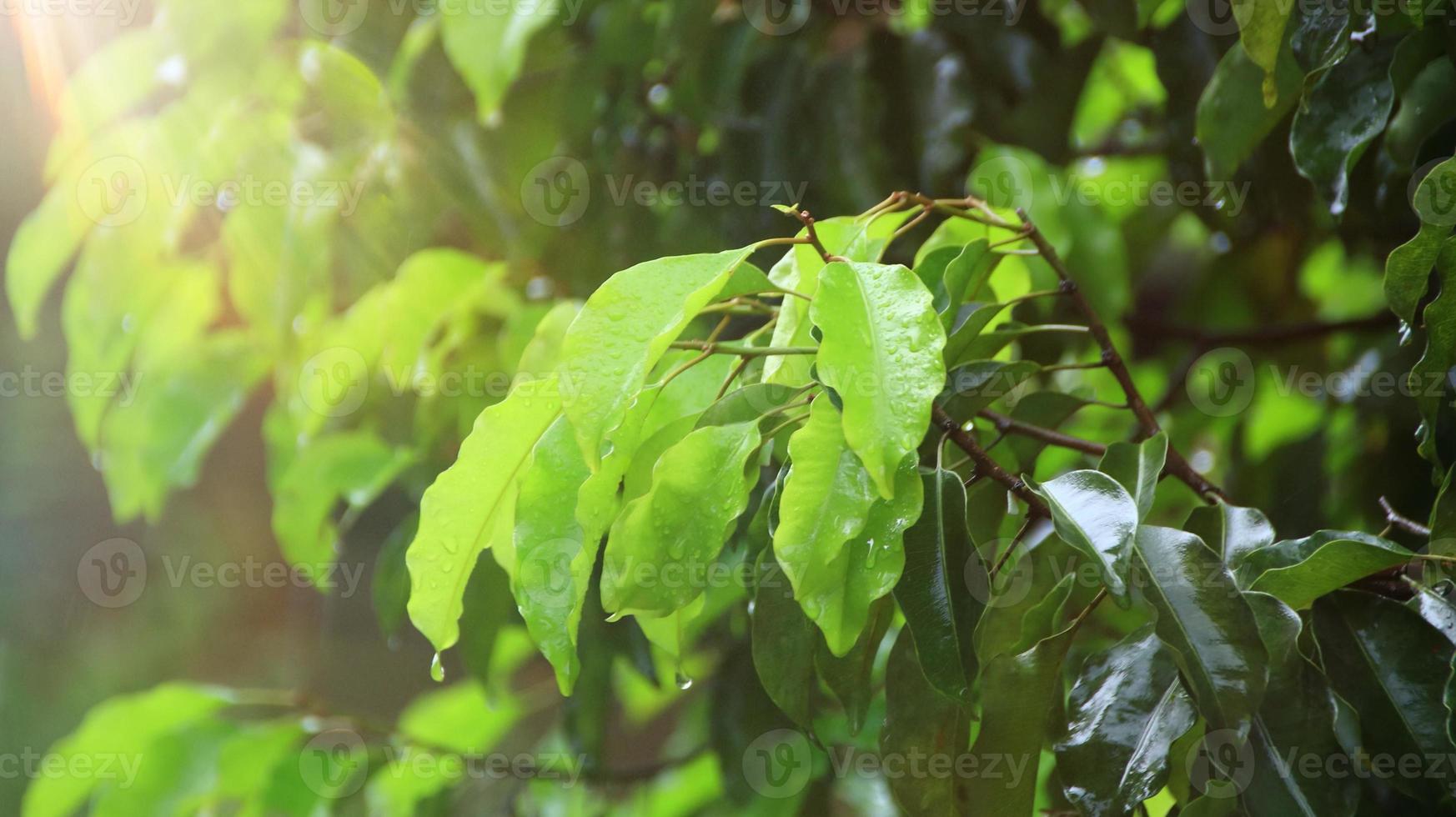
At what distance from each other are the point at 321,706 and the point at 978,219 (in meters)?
0.73

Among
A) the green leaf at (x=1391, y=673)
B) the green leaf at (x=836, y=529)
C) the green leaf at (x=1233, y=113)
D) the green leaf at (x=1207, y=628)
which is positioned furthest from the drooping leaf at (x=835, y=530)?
the green leaf at (x=1233, y=113)

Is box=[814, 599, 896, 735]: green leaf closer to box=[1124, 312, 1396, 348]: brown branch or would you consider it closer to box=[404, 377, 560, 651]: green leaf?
box=[404, 377, 560, 651]: green leaf

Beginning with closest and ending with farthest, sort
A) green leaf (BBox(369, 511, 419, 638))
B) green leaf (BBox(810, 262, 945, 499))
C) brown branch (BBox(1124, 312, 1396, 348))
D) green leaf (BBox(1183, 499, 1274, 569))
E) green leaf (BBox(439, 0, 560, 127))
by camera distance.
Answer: green leaf (BBox(810, 262, 945, 499)) → green leaf (BBox(1183, 499, 1274, 569)) → green leaf (BBox(439, 0, 560, 127)) → green leaf (BBox(369, 511, 419, 638)) → brown branch (BBox(1124, 312, 1396, 348))

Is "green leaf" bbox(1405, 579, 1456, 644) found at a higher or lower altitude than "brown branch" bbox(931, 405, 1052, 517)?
lower

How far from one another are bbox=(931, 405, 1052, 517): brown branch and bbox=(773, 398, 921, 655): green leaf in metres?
0.07

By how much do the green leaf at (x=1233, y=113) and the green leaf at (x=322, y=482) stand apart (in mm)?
622

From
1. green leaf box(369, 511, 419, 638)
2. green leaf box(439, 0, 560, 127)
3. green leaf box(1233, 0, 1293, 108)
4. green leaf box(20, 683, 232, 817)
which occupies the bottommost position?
green leaf box(20, 683, 232, 817)

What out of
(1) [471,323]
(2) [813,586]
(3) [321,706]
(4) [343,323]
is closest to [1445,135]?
(2) [813,586]

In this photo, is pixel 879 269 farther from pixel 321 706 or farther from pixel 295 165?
pixel 321 706

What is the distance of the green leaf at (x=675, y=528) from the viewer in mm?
417

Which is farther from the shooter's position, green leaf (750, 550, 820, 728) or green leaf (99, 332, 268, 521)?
green leaf (99, 332, 268, 521)

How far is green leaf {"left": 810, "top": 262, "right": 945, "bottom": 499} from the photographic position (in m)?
0.37

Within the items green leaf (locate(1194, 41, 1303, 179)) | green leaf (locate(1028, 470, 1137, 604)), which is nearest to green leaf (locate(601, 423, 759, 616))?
green leaf (locate(1028, 470, 1137, 604))

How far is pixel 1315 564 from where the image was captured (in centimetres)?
43
